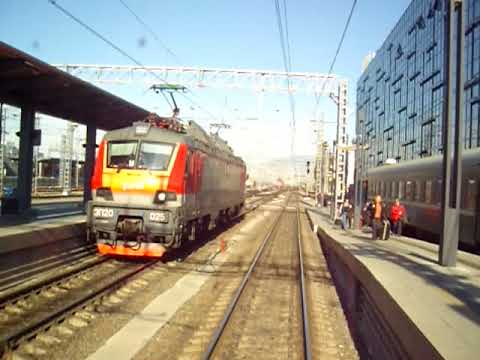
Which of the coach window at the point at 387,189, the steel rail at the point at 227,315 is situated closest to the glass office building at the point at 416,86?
the coach window at the point at 387,189

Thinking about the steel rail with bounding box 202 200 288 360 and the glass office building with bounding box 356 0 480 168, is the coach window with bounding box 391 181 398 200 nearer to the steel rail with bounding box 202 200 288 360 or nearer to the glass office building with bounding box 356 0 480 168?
the glass office building with bounding box 356 0 480 168

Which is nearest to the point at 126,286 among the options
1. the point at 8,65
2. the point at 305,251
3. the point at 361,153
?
the point at 8,65

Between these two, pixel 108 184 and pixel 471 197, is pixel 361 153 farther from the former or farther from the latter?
pixel 108 184

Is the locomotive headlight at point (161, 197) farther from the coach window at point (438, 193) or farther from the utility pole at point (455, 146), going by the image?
the coach window at point (438, 193)

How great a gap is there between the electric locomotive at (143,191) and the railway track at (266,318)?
2.39 m

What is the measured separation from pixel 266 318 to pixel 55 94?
9102mm

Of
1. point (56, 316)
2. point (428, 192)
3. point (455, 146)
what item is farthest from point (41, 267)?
point (428, 192)

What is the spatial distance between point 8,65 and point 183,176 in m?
4.77

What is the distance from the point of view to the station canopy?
1098cm

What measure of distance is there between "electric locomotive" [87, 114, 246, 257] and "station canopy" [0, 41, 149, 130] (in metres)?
1.99

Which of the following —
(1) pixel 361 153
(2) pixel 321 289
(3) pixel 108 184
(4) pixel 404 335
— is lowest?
(2) pixel 321 289

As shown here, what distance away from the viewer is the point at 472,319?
5910 millimetres

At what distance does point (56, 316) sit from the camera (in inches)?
298

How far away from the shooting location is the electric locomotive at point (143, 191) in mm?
A: 11945
